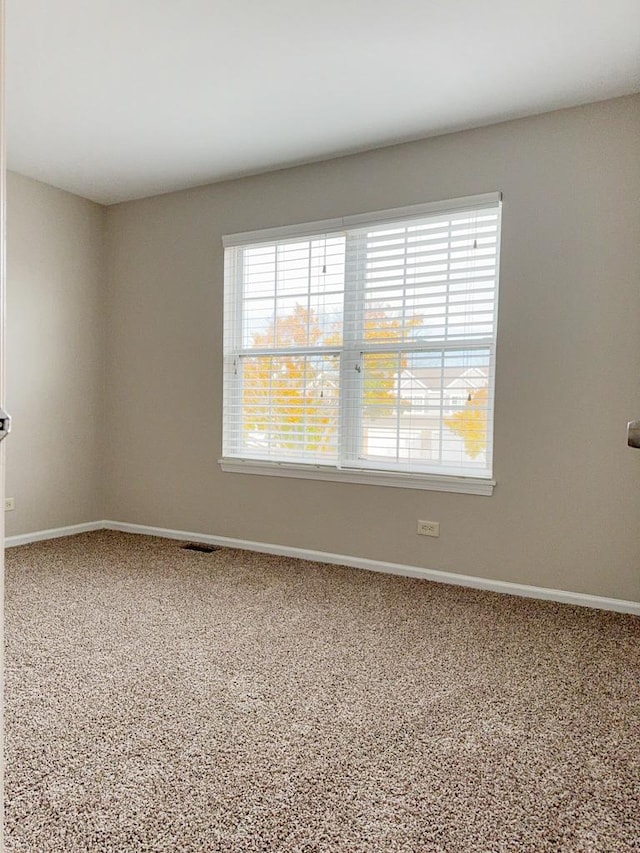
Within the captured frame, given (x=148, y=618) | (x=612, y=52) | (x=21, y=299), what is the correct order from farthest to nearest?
(x=21, y=299) → (x=148, y=618) → (x=612, y=52)

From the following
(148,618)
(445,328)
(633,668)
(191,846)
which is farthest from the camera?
(445,328)

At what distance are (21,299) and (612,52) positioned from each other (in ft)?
12.4

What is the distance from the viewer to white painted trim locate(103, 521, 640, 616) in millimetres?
3100

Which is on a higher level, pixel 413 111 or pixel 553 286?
pixel 413 111

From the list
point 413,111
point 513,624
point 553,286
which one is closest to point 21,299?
point 413,111

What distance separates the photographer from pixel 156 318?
4.57m

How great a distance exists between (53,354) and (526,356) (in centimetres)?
329

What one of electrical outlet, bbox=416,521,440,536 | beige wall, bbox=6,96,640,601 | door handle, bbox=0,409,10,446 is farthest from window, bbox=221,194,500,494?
door handle, bbox=0,409,10,446

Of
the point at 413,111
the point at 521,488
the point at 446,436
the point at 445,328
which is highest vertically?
the point at 413,111

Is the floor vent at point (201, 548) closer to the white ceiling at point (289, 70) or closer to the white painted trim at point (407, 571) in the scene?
the white painted trim at point (407, 571)

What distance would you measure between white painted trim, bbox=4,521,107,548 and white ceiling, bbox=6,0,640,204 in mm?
2535

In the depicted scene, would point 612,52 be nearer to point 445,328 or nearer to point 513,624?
point 445,328

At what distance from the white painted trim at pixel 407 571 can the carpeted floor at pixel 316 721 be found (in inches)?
4.0

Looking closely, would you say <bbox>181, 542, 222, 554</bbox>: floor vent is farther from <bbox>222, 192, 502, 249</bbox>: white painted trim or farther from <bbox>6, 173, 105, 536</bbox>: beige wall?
<bbox>222, 192, 502, 249</bbox>: white painted trim
